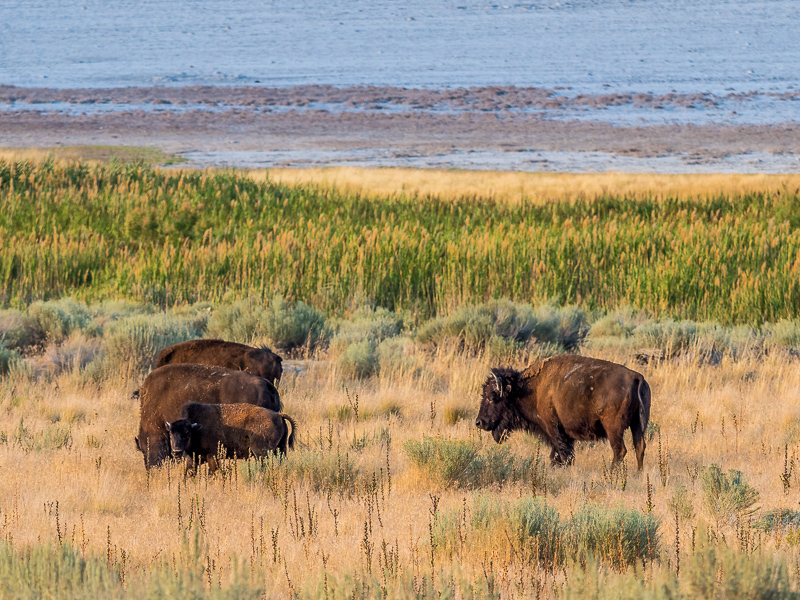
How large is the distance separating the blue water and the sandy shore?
7.56m

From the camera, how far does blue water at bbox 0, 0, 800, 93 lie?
98.0 metres

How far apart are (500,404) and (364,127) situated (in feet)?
214

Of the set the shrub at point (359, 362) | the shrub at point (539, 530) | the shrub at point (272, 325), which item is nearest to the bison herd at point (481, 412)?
the shrub at point (539, 530)

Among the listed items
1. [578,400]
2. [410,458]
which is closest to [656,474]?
[578,400]

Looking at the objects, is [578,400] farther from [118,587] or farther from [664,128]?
[664,128]

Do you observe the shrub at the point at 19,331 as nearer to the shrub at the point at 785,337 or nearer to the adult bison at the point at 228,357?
the adult bison at the point at 228,357

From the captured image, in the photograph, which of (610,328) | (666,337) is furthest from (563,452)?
(610,328)

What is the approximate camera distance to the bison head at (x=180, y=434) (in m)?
5.86

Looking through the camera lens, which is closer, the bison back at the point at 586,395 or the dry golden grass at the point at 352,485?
the dry golden grass at the point at 352,485

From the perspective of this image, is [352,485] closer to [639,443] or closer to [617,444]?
[617,444]

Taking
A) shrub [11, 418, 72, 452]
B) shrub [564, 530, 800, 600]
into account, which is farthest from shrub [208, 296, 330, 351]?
shrub [564, 530, 800, 600]

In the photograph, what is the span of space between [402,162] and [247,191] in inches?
1121

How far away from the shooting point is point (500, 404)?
691cm

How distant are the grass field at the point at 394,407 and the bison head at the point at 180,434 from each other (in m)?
0.20
